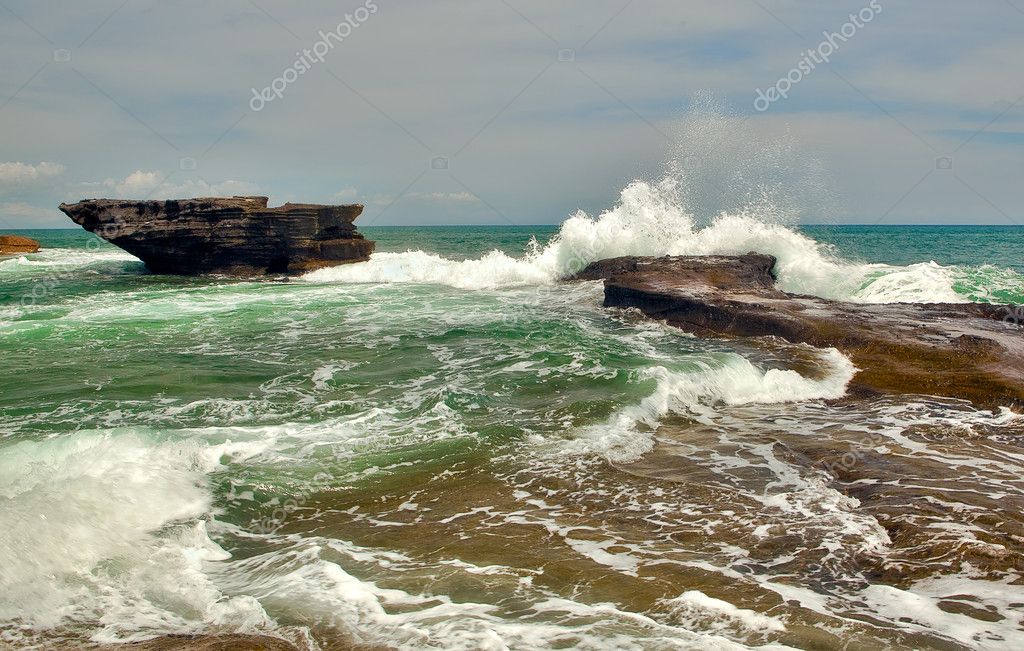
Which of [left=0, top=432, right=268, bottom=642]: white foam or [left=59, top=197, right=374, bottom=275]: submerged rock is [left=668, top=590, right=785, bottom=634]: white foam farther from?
[left=59, top=197, right=374, bottom=275]: submerged rock

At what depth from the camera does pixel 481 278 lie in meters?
23.1

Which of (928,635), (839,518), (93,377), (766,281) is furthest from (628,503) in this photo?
(766,281)

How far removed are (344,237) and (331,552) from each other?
24.1 metres

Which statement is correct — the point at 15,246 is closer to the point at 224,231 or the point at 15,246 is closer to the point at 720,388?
the point at 224,231

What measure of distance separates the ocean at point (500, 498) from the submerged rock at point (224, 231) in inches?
580

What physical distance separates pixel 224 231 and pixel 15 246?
65.8ft

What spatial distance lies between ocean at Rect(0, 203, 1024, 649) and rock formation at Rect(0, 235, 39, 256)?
103 feet

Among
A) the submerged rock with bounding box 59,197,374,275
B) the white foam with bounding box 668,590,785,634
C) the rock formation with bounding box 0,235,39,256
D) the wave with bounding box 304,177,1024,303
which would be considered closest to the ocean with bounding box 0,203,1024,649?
the white foam with bounding box 668,590,785,634

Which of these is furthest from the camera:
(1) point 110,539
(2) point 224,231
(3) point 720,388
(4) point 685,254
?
(2) point 224,231

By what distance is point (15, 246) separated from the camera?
37844 mm

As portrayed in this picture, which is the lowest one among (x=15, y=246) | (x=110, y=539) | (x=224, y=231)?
(x=110, y=539)

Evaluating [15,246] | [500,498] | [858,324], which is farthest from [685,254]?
[15,246]

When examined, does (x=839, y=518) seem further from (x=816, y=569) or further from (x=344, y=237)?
(x=344, y=237)

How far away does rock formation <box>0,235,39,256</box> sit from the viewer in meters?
37.0
